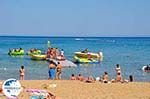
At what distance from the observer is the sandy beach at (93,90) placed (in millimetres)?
15192

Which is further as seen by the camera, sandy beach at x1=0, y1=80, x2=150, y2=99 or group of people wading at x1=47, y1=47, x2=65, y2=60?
group of people wading at x1=47, y1=47, x2=65, y2=60

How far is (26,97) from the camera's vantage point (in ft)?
47.9

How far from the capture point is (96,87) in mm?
17703

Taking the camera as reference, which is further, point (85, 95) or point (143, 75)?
point (143, 75)

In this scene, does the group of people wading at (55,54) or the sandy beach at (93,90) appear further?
the group of people wading at (55,54)

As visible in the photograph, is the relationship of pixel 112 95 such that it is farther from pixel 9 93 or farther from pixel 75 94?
pixel 9 93

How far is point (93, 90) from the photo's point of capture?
55.2ft

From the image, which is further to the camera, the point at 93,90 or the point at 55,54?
the point at 55,54

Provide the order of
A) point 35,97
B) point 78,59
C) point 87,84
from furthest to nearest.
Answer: point 78,59 → point 87,84 → point 35,97

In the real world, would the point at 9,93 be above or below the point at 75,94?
above

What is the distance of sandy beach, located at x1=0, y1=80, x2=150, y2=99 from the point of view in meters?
15.2

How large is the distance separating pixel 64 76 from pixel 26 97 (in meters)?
11.2

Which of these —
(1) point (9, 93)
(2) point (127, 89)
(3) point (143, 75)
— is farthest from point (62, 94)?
(3) point (143, 75)

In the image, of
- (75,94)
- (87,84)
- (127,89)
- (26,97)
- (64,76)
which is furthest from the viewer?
(64,76)
